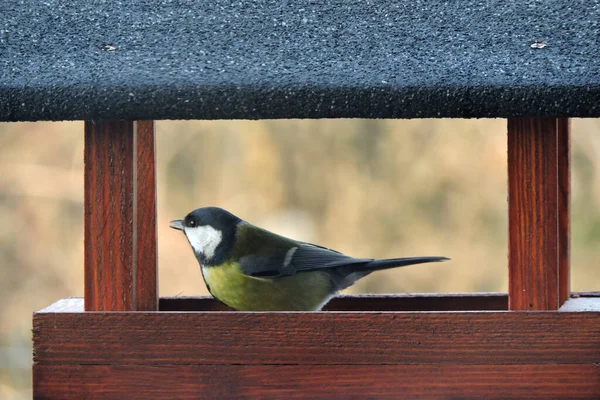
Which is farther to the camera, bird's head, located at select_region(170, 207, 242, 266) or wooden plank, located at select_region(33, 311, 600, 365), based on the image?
bird's head, located at select_region(170, 207, 242, 266)

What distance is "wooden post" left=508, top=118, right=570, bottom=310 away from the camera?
6.20ft

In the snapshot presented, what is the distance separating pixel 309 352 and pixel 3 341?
321 centimetres

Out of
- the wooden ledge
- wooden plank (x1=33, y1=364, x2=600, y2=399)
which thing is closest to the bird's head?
the wooden ledge

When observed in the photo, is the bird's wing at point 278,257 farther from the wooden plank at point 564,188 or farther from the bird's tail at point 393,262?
the wooden plank at point 564,188

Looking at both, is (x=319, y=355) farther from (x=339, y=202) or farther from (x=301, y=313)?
(x=339, y=202)

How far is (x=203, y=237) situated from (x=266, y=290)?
9.5 inches

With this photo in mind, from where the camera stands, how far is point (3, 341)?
188 inches

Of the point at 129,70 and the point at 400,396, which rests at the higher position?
the point at 129,70

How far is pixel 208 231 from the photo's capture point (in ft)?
8.19

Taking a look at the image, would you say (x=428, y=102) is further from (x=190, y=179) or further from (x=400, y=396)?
(x=190, y=179)

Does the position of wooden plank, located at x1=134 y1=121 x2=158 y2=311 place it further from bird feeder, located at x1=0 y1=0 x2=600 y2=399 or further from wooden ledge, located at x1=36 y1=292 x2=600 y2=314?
wooden ledge, located at x1=36 y1=292 x2=600 y2=314

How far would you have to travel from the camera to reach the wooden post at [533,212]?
1890 millimetres

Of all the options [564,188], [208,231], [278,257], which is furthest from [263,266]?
[564,188]

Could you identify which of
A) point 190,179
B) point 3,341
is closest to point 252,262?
point 190,179
